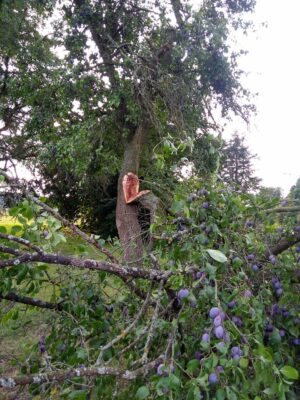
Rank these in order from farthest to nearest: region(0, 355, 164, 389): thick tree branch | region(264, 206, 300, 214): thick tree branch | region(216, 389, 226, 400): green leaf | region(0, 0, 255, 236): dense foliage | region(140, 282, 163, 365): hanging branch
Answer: region(0, 0, 255, 236): dense foliage
region(264, 206, 300, 214): thick tree branch
region(140, 282, 163, 365): hanging branch
region(216, 389, 226, 400): green leaf
region(0, 355, 164, 389): thick tree branch

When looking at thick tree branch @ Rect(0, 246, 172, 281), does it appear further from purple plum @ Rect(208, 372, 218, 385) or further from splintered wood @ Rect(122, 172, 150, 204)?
splintered wood @ Rect(122, 172, 150, 204)

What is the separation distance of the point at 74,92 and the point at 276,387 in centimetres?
669

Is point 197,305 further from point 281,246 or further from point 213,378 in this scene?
point 281,246

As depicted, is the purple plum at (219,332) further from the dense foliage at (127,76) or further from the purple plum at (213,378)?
the dense foliage at (127,76)

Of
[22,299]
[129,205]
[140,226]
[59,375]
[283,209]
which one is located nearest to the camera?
[59,375]

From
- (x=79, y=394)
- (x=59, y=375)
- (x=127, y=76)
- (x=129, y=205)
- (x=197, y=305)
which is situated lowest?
(x=79, y=394)

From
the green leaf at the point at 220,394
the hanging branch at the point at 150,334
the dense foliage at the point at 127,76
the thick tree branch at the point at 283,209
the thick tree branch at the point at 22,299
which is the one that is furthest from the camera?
the dense foliage at the point at 127,76

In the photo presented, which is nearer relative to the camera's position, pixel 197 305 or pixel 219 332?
pixel 219 332

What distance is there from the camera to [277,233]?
204 cm

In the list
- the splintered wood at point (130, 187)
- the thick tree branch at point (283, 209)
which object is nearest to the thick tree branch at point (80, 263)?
the thick tree branch at point (283, 209)

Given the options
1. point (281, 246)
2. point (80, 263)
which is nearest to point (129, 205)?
point (281, 246)

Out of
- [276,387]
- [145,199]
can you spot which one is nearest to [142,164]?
[145,199]

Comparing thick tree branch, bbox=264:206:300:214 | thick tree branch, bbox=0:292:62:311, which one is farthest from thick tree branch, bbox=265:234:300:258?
thick tree branch, bbox=0:292:62:311

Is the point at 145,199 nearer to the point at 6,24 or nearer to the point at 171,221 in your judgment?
the point at 6,24
